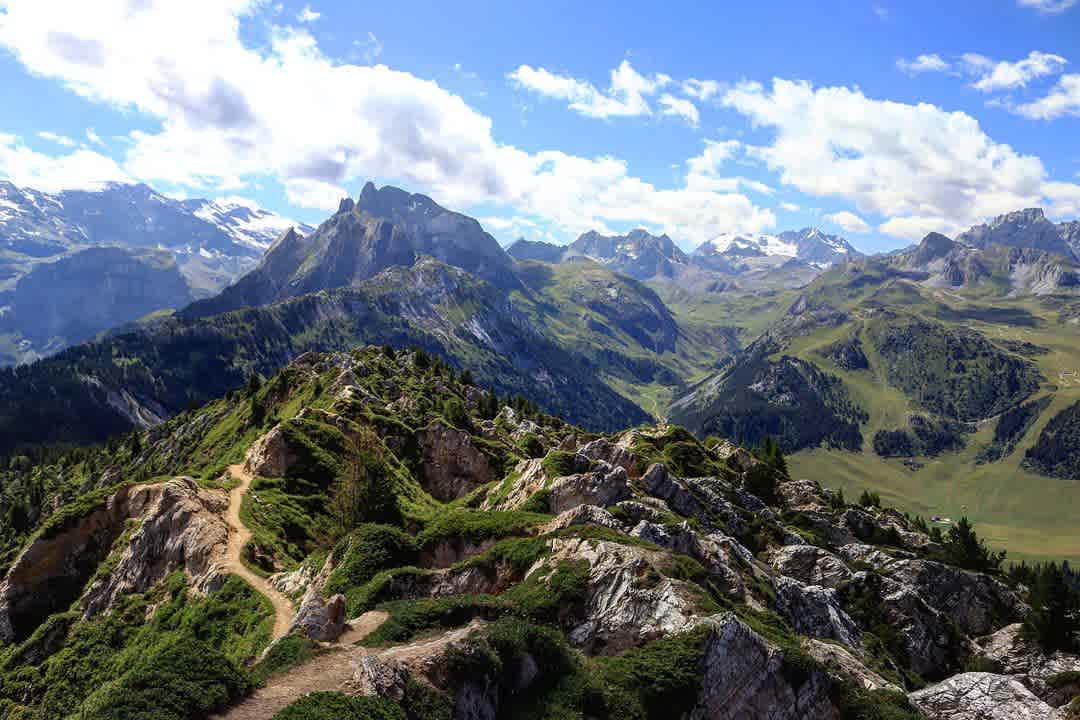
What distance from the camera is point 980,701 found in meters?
44.2

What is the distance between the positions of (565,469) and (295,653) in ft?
160

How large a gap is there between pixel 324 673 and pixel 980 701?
43432 millimetres

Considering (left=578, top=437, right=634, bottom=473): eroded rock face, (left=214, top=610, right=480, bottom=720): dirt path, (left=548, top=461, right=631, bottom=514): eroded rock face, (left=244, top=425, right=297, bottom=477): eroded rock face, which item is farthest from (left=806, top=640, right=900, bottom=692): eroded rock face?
(left=244, top=425, right=297, bottom=477): eroded rock face

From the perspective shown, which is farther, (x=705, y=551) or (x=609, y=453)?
(x=609, y=453)

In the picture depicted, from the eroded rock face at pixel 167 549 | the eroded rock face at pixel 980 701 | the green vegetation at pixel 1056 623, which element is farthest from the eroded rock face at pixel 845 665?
the eroded rock face at pixel 167 549

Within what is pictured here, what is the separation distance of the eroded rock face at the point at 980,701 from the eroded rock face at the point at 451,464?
7202 cm

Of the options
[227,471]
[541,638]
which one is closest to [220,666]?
[541,638]

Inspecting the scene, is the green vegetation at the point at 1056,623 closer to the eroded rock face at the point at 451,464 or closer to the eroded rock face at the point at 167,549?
the eroded rock face at the point at 451,464

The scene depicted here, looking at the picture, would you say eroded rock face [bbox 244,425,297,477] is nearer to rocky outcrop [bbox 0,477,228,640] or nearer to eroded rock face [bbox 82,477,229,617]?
rocky outcrop [bbox 0,477,228,640]

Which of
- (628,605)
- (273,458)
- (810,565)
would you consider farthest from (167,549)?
(810,565)

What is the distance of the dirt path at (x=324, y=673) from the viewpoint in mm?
31812

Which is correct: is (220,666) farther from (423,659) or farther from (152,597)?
(152,597)

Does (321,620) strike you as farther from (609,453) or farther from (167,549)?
(609,453)

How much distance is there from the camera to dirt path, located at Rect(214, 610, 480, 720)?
3181 cm
